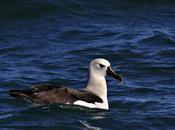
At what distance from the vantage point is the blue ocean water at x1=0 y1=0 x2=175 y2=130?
1582 centimetres

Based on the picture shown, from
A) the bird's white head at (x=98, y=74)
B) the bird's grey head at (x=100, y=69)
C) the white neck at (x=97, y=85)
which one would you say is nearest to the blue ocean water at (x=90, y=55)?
the white neck at (x=97, y=85)

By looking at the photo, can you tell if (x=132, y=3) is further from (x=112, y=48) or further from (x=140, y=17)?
(x=112, y=48)

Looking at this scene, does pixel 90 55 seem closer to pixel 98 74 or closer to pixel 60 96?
pixel 98 74

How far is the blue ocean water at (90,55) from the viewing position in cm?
1582

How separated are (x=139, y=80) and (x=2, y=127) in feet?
15.5

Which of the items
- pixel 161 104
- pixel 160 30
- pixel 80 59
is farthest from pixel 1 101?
pixel 160 30

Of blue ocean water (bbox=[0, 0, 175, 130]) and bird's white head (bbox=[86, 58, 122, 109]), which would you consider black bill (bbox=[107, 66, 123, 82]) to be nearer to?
bird's white head (bbox=[86, 58, 122, 109])

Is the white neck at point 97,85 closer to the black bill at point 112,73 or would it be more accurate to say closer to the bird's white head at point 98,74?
the bird's white head at point 98,74

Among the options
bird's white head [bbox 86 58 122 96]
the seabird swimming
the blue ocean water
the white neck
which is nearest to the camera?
the blue ocean water

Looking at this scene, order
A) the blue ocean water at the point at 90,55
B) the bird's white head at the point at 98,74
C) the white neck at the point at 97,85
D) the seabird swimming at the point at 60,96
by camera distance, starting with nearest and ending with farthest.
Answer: the blue ocean water at the point at 90,55, the seabird swimming at the point at 60,96, the white neck at the point at 97,85, the bird's white head at the point at 98,74

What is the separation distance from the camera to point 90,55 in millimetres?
21141

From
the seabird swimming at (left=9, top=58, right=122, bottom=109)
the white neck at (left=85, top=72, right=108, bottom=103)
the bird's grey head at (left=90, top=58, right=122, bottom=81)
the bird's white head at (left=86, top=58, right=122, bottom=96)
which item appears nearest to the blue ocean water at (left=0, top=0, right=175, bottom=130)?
the seabird swimming at (left=9, top=58, right=122, bottom=109)

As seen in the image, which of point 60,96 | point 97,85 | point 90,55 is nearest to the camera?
point 60,96


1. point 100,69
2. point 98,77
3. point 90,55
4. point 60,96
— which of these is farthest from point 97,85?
point 90,55
